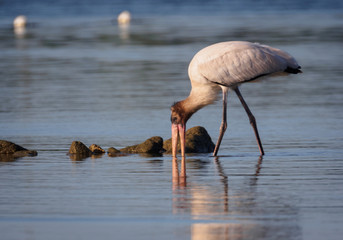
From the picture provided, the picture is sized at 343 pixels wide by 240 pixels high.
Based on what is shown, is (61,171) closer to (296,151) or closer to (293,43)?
(296,151)

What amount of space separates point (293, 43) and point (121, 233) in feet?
69.1

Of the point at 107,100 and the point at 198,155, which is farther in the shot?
the point at 107,100

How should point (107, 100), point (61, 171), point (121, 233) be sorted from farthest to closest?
point (107, 100), point (61, 171), point (121, 233)

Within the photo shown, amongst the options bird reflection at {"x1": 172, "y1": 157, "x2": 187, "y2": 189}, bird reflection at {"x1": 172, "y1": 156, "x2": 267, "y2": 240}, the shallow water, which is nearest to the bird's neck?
the shallow water

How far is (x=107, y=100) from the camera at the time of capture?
1530 cm

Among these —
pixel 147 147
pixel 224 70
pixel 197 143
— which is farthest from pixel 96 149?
pixel 224 70

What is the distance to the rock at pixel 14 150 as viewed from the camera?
1021 cm

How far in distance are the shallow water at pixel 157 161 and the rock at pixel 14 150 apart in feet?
0.71

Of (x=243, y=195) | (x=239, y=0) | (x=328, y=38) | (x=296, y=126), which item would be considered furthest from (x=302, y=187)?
(x=239, y=0)

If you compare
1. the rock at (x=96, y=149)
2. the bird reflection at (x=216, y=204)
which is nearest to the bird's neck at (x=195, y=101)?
the rock at (x=96, y=149)

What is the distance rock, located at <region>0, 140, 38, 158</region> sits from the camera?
10.2 meters

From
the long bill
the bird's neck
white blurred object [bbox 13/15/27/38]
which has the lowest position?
the long bill

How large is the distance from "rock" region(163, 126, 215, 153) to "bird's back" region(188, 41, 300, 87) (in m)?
0.68

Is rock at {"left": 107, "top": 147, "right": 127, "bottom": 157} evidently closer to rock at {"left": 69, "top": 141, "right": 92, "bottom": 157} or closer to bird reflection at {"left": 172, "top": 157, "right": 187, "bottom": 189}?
rock at {"left": 69, "top": 141, "right": 92, "bottom": 157}
